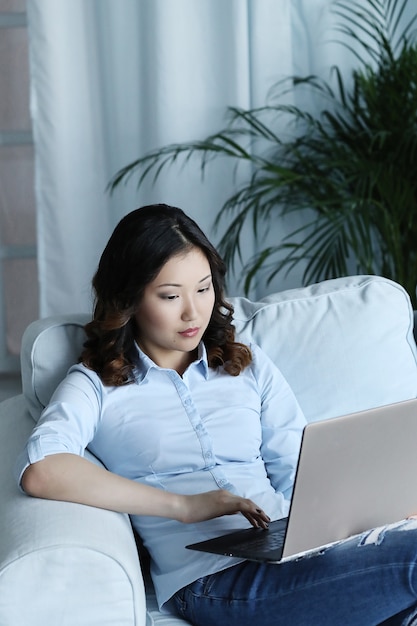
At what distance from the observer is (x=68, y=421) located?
1.53 meters

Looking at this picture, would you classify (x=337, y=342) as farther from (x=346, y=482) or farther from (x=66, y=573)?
(x=66, y=573)

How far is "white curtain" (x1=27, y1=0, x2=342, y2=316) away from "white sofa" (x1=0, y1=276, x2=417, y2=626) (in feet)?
3.54

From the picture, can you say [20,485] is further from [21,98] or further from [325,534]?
[21,98]

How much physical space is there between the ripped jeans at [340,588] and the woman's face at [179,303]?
0.44m

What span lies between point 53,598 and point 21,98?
2.09 m

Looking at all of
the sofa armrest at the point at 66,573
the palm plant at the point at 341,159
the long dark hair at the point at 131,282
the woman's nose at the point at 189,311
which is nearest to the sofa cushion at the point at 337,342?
the long dark hair at the point at 131,282

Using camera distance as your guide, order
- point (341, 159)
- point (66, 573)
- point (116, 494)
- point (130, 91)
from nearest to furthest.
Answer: point (66, 573), point (116, 494), point (341, 159), point (130, 91)

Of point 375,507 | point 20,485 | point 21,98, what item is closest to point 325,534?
point 375,507

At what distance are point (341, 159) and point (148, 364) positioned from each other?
1324 mm

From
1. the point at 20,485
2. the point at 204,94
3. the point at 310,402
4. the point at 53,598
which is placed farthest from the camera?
the point at 204,94

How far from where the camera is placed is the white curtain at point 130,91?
9.45 ft

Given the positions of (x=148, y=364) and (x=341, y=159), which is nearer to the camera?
(x=148, y=364)

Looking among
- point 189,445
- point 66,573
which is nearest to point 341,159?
point 189,445

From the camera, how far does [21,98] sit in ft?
9.98
